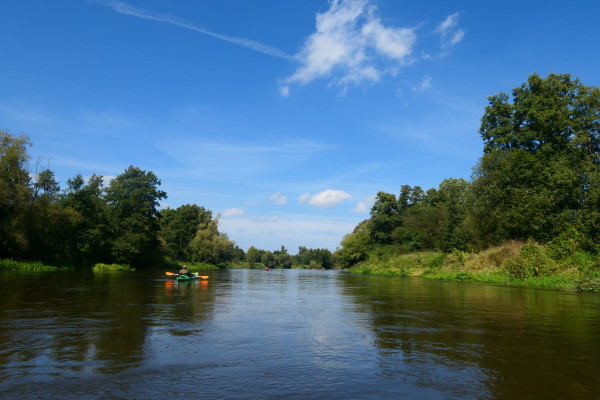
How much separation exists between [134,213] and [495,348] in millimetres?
74280

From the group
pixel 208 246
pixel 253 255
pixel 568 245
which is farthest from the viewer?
pixel 253 255

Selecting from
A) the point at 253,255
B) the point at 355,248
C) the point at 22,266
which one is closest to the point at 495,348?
the point at 22,266

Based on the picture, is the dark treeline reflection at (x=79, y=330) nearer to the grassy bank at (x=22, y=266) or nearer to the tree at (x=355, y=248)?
the grassy bank at (x=22, y=266)

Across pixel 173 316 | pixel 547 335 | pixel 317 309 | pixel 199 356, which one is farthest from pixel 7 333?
pixel 547 335

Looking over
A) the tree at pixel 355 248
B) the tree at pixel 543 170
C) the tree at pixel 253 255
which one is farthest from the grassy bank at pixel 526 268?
the tree at pixel 253 255

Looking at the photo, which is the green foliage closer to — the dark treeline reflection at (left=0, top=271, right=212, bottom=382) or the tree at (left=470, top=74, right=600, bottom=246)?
the dark treeline reflection at (left=0, top=271, right=212, bottom=382)

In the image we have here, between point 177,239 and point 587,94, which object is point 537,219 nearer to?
point 587,94

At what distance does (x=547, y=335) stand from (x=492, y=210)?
35.1m

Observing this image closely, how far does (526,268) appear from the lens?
33281 millimetres

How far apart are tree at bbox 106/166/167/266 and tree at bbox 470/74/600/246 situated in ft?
190

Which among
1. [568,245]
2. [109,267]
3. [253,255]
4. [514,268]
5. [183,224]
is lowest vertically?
[109,267]

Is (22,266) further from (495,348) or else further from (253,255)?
(253,255)

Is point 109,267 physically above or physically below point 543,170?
below

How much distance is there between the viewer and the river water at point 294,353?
6.70 m
